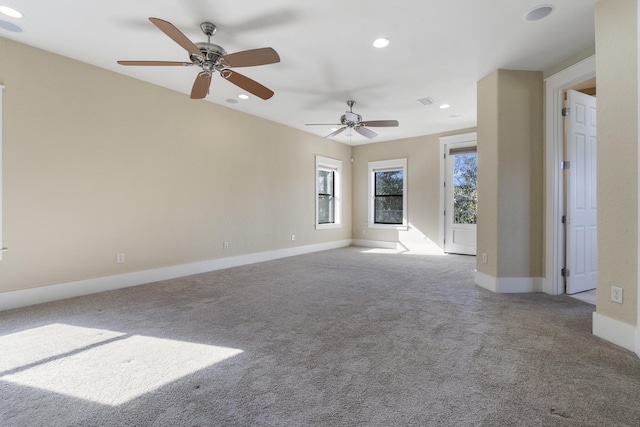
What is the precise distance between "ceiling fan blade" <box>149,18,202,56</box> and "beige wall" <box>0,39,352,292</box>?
1.95 meters

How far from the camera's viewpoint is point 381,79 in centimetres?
407

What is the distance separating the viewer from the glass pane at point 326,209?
754cm

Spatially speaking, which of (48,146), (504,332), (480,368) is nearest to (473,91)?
(504,332)

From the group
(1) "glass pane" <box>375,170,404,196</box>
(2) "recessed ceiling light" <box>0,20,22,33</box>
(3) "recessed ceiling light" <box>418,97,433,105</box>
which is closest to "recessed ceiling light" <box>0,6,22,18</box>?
(2) "recessed ceiling light" <box>0,20,22,33</box>

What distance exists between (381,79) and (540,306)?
3381mm

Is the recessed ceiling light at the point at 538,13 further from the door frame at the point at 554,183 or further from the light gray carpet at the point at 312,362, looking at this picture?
the light gray carpet at the point at 312,362

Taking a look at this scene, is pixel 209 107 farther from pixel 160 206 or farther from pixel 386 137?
pixel 386 137

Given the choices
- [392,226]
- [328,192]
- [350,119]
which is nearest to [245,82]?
[350,119]

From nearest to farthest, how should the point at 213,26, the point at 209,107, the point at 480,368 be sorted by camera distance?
the point at 480,368 → the point at 213,26 → the point at 209,107

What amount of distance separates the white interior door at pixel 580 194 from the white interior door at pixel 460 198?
270 cm

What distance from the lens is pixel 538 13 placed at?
2.66m

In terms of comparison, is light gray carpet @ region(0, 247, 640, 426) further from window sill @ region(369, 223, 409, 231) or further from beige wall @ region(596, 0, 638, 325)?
window sill @ region(369, 223, 409, 231)

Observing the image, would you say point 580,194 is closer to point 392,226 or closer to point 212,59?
point 392,226

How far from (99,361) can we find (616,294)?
3942 millimetres
